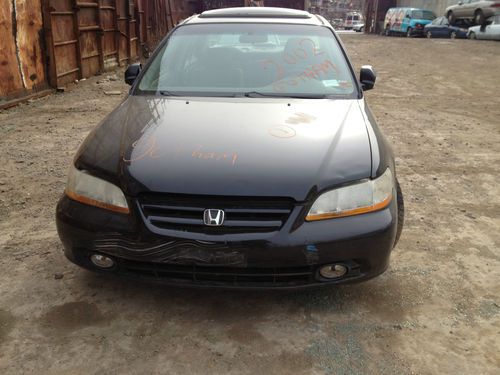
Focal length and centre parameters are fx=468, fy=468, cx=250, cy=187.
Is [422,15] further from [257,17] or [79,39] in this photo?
[257,17]

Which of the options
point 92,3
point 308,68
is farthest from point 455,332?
point 92,3

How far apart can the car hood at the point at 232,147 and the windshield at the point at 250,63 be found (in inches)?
10.2

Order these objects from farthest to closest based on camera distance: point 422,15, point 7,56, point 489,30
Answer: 1. point 422,15
2. point 489,30
3. point 7,56

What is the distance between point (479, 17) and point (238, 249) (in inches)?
882

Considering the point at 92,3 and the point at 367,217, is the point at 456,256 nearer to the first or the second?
the point at 367,217

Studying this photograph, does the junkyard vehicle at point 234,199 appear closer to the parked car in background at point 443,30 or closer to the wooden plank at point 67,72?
the wooden plank at point 67,72

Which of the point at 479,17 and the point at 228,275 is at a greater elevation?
the point at 479,17

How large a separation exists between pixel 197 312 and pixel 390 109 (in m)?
6.35

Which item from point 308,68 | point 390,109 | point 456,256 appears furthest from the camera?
point 390,109

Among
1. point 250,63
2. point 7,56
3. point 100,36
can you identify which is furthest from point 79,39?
point 250,63

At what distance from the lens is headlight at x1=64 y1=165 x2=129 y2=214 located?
7.72ft

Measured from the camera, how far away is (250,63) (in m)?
3.67

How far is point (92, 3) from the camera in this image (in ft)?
32.5

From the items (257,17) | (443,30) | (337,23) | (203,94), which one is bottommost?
(337,23)
